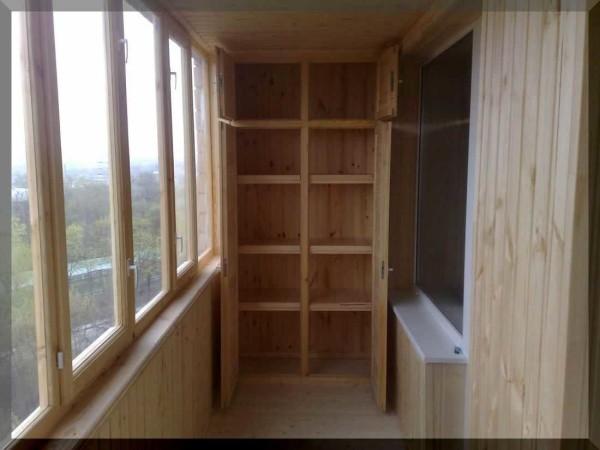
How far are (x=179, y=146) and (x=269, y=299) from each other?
1353 mm

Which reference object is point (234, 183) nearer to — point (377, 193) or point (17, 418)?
point (377, 193)

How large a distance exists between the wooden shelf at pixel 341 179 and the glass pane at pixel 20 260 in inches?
84.8

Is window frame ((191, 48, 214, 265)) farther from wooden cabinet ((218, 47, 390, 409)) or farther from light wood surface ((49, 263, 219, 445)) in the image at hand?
light wood surface ((49, 263, 219, 445))

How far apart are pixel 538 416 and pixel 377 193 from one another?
1.91 metres

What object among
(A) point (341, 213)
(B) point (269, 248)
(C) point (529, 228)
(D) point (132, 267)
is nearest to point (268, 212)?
(B) point (269, 248)

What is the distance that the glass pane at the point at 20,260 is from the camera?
1.11 meters

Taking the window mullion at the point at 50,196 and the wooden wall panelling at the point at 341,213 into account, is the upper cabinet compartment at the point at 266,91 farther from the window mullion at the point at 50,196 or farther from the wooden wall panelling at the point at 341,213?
the window mullion at the point at 50,196

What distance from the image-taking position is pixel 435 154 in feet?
8.95

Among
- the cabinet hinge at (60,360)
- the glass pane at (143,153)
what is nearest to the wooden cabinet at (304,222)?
the glass pane at (143,153)

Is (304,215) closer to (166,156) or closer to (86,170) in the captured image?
(166,156)

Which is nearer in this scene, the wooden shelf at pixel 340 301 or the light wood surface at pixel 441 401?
the light wood surface at pixel 441 401

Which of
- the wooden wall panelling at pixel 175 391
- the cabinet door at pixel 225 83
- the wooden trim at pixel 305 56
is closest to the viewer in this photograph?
the wooden wall panelling at pixel 175 391

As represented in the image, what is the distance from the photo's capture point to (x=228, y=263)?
9.66 feet

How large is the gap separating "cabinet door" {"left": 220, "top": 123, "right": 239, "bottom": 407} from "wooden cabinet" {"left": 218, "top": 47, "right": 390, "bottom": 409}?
2 cm
